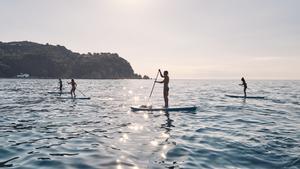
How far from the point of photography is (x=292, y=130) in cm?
1662

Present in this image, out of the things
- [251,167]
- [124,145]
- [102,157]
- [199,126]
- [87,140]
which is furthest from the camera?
[199,126]

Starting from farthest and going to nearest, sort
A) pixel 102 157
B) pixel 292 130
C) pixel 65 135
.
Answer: pixel 292 130 → pixel 65 135 → pixel 102 157

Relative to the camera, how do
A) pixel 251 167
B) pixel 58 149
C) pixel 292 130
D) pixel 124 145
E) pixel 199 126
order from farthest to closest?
1. pixel 199 126
2. pixel 292 130
3. pixel 124 145
4. pixel 58 149
5. pixel 251 167

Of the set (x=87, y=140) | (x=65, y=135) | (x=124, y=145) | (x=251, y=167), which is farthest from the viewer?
(x=65, y=135)

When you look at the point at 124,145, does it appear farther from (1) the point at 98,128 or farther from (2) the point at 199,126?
(2) the point at 199,126

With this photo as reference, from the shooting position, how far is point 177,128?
56.2ft

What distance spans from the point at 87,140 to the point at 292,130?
1112cm

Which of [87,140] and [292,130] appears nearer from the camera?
[87,140]

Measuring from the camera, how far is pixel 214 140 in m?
13.8

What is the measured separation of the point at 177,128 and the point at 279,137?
17.7ft

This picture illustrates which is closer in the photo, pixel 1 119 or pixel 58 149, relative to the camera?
pixel 58 149

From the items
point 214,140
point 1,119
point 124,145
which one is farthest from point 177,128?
point 1,119

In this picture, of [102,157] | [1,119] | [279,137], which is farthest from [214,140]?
[1,119]

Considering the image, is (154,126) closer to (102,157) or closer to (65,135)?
(65,135)
